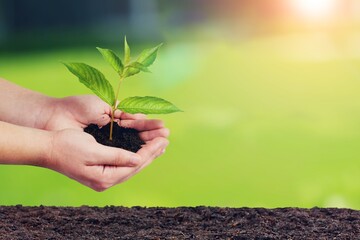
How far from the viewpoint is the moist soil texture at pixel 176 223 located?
2123 mm

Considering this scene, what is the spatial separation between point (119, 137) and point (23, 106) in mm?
297

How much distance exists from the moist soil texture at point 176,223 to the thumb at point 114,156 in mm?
354

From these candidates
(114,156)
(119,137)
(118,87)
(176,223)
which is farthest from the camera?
(176,223)

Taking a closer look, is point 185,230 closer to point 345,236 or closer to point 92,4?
point 345,236

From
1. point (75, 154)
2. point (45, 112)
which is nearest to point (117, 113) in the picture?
point (45, 112)

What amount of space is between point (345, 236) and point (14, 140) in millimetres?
982

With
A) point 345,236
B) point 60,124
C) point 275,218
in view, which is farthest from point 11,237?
point 345,236

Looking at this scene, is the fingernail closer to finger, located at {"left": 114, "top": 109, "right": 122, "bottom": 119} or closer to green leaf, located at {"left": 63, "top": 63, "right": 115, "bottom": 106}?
green leaf, located at {"left": 63, "top": 63, "right": 115, "bottom": 106}

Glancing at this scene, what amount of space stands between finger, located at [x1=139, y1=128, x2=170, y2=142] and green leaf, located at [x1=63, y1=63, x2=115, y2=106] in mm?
194

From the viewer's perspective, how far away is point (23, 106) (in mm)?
2088

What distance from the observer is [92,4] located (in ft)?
18.5

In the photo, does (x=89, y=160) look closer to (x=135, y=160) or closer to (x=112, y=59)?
(x=135, y=160)

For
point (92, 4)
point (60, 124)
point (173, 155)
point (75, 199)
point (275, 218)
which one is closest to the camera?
point (60, 124)

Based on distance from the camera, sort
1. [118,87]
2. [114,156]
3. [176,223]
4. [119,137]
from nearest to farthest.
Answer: [114,156], [118,87], [119,137], [176,223]
